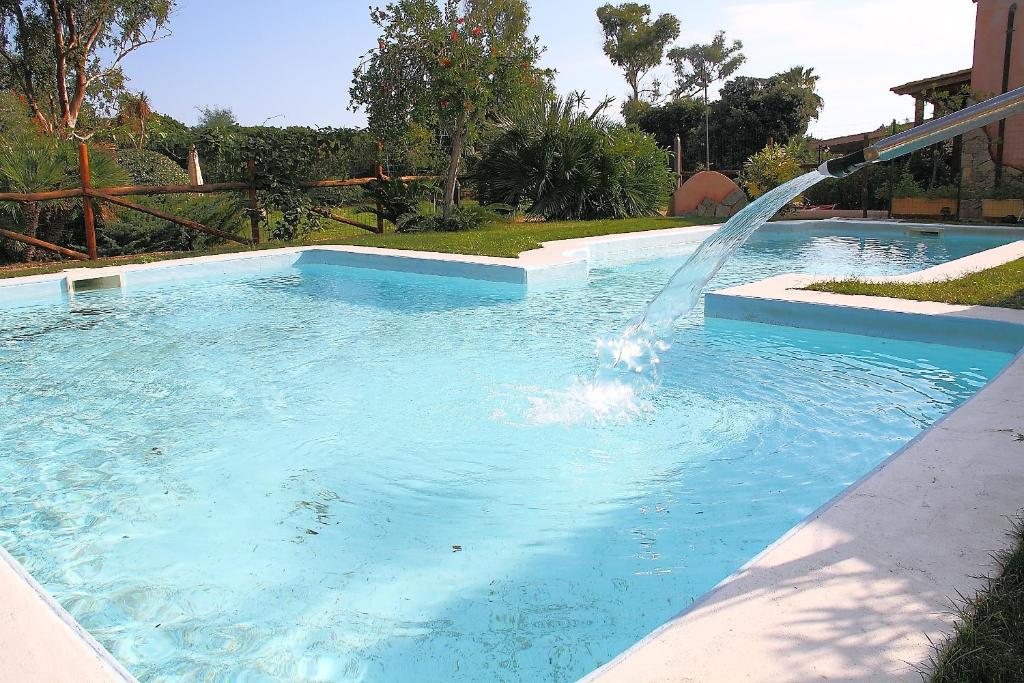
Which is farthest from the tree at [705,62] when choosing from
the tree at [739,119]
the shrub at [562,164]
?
the shrub at [562,164]

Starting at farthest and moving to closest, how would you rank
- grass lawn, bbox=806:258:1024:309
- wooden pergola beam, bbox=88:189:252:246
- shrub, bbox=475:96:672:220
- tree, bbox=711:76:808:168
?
tree, bbox=711:76:808:168
shrub, bbox=475:96:672:220
wooden pergola beam, bbox=88:189:252:246
grass lawn, bbox=806:258:1024:309

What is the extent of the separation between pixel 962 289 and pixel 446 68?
8.76 meters

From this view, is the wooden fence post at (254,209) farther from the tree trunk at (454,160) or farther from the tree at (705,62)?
the tree at (705,62)

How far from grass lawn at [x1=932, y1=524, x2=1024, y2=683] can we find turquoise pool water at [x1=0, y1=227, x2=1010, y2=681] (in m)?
1.13

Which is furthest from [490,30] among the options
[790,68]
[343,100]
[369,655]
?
[790,68]

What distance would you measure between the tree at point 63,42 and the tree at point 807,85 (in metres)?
27.0

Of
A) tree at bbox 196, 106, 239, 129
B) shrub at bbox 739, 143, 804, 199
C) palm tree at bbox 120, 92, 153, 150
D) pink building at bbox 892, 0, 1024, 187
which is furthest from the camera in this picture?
tree at bbox 196, 106, 239, 129

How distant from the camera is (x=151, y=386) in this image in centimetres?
649

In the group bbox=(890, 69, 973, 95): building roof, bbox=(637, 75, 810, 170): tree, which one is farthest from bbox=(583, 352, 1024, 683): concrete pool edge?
bbox=(637, 75, 810, 170): tree

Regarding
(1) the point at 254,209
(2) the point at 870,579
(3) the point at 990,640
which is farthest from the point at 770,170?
(3) the point at 990,640

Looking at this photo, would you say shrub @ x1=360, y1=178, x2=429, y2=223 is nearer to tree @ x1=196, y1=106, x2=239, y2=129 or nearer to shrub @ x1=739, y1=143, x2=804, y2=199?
shrub @ x1=739, y1=143, x2=804, y2=199

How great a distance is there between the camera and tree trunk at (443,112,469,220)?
1436cm

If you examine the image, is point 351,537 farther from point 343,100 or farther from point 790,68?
point 790,68

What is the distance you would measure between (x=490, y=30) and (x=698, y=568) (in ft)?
39.9
